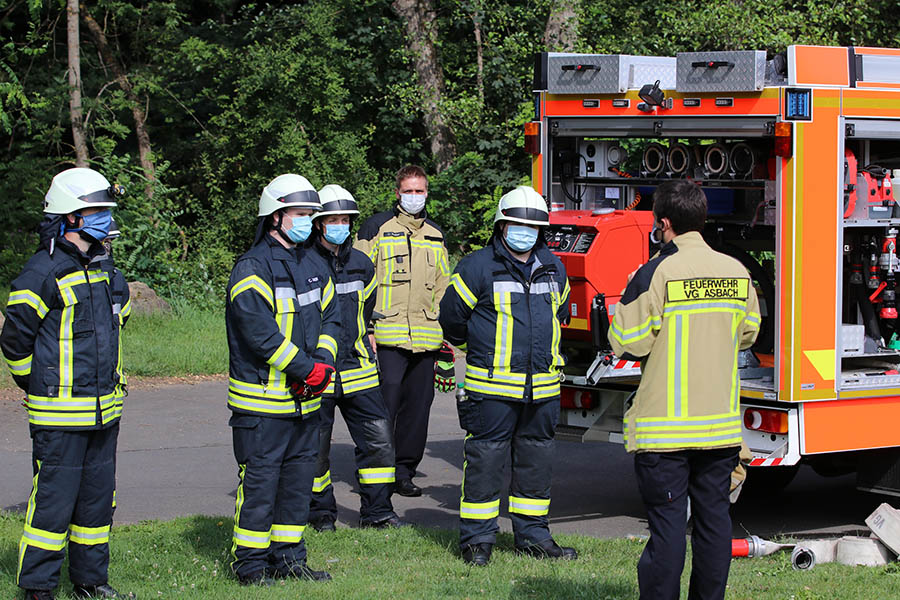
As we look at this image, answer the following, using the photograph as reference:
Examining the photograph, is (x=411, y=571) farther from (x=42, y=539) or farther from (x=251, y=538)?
(x=42, y=539)

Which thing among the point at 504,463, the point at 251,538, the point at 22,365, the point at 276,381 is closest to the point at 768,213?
the point at 504,463

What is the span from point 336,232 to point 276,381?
151 centimetres

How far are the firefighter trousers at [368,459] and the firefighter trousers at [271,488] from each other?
1.08 m

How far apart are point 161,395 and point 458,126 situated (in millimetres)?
8201

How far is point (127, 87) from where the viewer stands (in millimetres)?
18719

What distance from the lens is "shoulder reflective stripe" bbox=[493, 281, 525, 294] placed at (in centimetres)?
636

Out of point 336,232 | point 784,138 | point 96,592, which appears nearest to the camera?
point 96,592

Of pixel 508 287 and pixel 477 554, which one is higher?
pixel 508 287

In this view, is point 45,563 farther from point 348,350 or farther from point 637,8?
point 637,8

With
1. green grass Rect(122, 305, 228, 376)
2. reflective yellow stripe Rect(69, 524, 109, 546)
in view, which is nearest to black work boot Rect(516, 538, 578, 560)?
reflective yellow stripe Rect(69, 524, 109, 546)

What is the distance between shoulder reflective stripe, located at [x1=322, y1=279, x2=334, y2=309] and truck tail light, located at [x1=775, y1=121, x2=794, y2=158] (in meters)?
2.45

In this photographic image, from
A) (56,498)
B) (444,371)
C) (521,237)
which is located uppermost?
(521,237)

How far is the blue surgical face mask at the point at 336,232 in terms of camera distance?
23.1 ft

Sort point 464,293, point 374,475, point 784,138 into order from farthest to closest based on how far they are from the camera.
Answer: point 374,475 → point 784,138 → point 464,293
